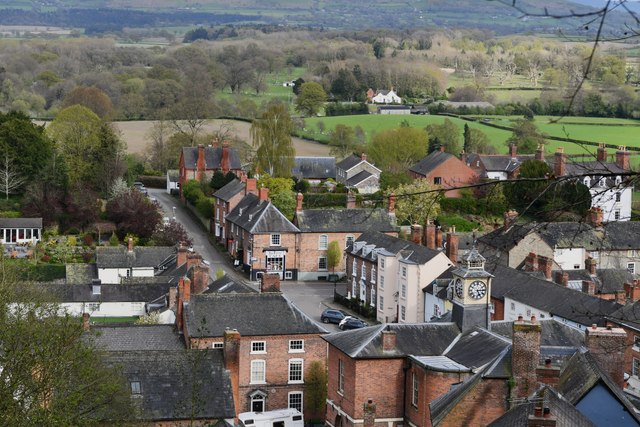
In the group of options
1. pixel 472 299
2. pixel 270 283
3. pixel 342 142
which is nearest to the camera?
pixel 472 299

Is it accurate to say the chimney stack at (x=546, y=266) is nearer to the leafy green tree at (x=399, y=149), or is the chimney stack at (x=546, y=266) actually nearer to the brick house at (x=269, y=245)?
the brick house at (x=269, y=245)

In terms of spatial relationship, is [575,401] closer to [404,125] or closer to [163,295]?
[163,295]

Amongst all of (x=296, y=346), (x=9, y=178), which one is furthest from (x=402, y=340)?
(x=9, y=178)

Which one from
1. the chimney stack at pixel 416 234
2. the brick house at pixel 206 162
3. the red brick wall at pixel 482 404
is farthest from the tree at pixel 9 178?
the red brick wall at pixel 482 404

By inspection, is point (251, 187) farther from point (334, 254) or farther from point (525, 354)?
point (525, 354)

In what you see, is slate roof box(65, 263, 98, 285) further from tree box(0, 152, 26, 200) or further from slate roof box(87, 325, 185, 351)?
slate roof box(87, 325, 185, 351)

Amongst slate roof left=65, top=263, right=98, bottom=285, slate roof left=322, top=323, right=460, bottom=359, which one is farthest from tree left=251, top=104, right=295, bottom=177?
slate roof left=322, top=323, right=460, bottom=359

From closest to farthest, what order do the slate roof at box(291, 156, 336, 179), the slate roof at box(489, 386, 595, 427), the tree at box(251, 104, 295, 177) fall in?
the slate roof at box(489, 386, 595, 427), the tree at box(251, 104, 295, 177), the slate roof at box(291, 156, 336, 179)

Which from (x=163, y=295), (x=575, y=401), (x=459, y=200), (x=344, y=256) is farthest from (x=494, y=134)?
(x=575, y=401)
